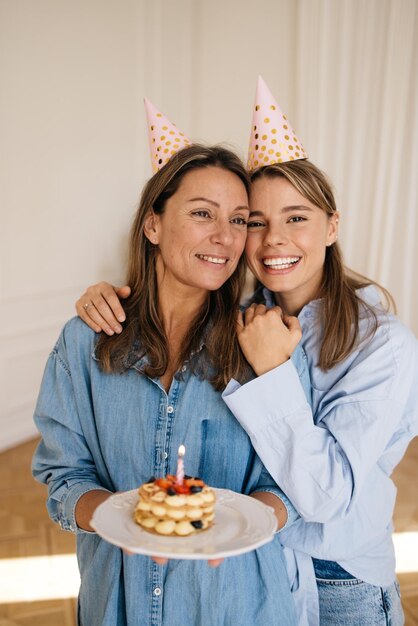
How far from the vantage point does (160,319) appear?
A: 159 cm

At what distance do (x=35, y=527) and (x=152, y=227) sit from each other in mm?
2030

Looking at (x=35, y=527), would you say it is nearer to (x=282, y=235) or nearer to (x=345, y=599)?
(x=345, y=599)

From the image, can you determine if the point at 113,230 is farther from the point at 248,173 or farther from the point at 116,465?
the point at 116,465

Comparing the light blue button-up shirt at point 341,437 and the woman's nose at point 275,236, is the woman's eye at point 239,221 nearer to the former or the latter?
the woman's nose at point 275,236

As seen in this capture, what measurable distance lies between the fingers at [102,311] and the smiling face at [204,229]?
161mm

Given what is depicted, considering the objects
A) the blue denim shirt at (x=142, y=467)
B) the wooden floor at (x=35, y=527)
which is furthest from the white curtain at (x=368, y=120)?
the blue denim shirt at (x=142, y=467)

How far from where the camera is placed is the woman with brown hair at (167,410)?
1.31m

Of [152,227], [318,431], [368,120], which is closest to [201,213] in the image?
[152,227]

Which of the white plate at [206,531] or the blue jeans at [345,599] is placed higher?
the white plate at [206,531]

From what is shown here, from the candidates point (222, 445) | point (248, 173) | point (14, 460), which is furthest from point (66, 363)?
point (14, 460)

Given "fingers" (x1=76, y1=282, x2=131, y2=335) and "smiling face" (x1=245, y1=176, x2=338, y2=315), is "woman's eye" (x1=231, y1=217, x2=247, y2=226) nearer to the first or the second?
"smiling face" (x1=245, y1=176, x2=338, y2=315)

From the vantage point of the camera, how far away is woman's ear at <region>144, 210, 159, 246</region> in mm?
1617

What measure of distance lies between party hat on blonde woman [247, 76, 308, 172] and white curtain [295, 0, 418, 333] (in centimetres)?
284

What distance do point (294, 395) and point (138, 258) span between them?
1.86 ft
